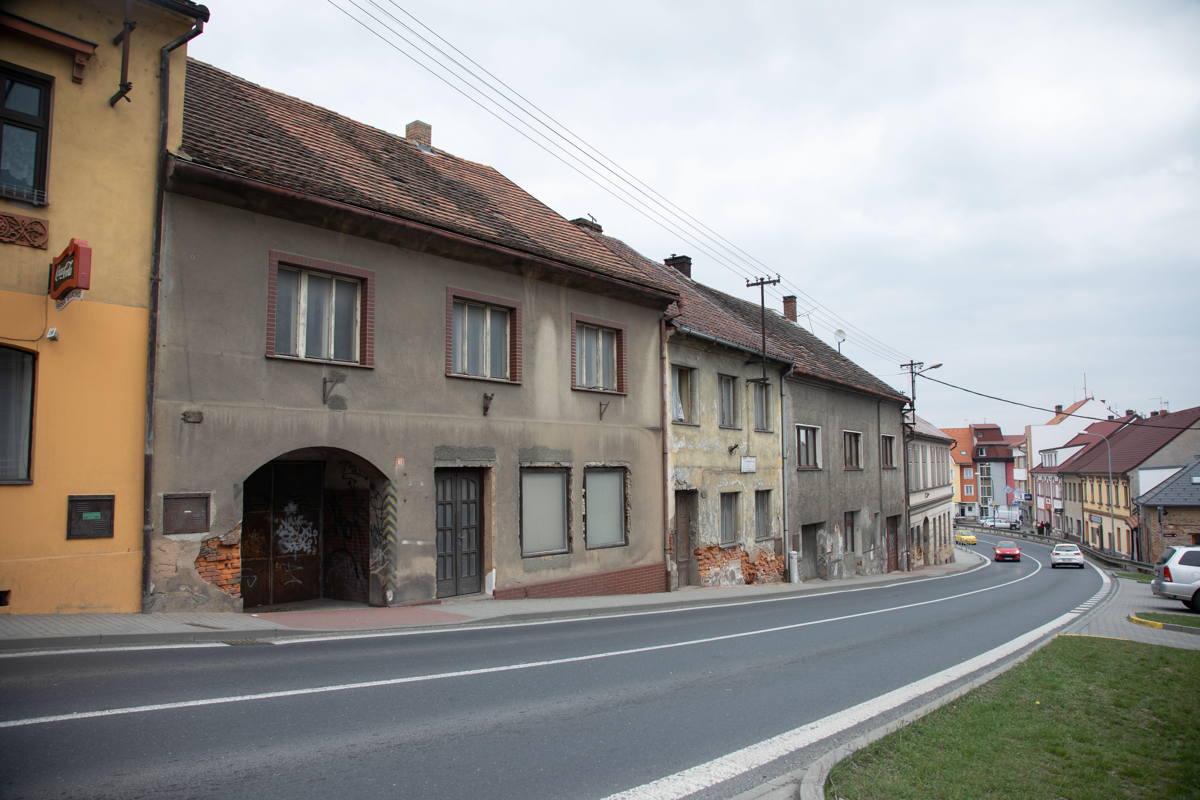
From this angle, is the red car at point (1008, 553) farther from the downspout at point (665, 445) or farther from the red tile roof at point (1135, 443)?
the downspout at point (665, 445)

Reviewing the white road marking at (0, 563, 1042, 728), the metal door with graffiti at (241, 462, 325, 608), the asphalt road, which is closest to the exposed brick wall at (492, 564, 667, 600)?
the metal door with graffiti at (241, 462, 325, 608)

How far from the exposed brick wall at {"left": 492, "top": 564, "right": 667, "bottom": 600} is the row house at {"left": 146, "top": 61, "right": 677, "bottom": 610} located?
55 mm

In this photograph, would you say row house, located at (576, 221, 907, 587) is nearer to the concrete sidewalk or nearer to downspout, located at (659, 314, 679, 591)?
downspout, located at (659, 314, 679, 591)

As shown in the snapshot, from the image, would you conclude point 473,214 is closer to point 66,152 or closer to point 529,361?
point 529,361

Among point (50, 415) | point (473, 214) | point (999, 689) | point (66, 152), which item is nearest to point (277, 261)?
point (66, 152)

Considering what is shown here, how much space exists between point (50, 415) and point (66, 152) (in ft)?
10.6

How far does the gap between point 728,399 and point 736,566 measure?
4691 mm

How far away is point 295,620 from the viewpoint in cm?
1122

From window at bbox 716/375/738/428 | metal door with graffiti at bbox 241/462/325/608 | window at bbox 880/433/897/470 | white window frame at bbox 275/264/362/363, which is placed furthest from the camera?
window at bbox 880/433/897/470

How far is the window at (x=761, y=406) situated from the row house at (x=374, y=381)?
6.79 meters

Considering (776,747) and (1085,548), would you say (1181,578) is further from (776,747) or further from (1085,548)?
(1085,548)

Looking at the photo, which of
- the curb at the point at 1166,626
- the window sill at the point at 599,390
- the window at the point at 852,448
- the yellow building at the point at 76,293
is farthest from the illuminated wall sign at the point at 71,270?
the window at the point at 852,448

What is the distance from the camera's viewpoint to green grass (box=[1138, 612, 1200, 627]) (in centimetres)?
1619

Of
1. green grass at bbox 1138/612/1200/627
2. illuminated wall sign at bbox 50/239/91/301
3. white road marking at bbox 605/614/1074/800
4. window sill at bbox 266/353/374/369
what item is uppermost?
illuminated wall sign at bbox 50/239/91/301
